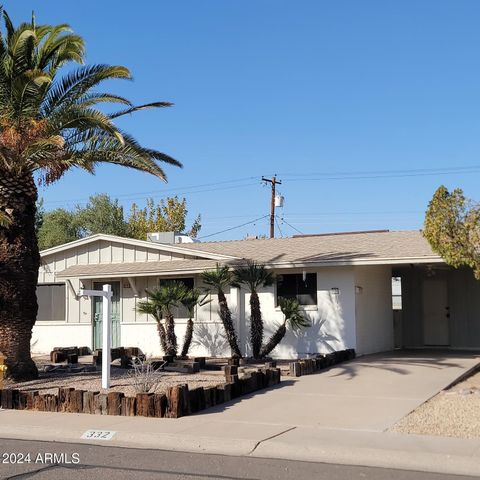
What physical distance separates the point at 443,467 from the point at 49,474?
14.1ft

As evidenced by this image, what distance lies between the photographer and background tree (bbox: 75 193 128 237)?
153 feet

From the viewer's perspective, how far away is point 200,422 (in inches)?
397

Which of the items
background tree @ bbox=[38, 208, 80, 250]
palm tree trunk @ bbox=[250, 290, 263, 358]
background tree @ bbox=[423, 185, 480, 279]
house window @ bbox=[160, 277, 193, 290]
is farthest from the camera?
background tree @ bbox=[38, 208, 80, 250]

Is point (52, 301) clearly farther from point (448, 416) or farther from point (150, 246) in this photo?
point (448, 416)

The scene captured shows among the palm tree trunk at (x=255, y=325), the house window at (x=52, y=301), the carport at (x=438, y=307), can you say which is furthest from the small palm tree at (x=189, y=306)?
the carport at (x=438, y=307)

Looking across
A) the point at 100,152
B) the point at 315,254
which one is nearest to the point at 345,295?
the point at 315,254

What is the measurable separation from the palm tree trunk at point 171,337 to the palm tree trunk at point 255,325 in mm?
2200

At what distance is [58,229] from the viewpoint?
46.2m

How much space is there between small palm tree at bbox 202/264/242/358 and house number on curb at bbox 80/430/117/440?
869 cm

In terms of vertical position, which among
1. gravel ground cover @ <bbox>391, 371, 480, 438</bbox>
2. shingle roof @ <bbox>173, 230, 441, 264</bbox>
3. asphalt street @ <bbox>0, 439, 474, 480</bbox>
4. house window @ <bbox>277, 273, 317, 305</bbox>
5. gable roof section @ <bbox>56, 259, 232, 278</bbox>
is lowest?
asphalt street @ <bbox>0, 439, 474, 480</bbox>

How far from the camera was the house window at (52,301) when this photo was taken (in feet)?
74.8

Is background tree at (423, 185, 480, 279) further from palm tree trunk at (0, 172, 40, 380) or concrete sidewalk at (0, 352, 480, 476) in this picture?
palm tree trunk at (0, 172, 40, 380)

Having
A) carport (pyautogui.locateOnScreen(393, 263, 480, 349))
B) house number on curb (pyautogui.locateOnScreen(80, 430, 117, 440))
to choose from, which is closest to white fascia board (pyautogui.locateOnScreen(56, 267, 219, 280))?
carport (pyautogui.locateOnScreen(393, 263, 480, 349))

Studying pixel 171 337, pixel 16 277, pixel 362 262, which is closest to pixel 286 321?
pixel 362 262
